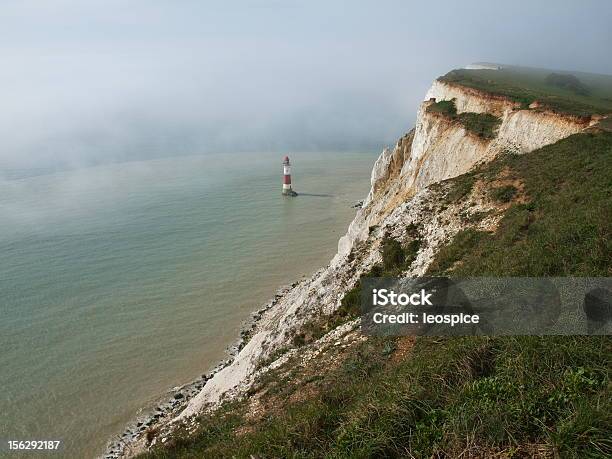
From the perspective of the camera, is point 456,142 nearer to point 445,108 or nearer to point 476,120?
point 476,120

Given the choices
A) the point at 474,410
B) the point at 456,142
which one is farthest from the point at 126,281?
the point at 474,410

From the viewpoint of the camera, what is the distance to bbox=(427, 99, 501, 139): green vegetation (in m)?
30.1

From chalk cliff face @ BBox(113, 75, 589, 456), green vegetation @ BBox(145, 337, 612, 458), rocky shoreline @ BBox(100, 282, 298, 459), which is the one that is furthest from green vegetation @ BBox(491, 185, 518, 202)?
rocky shoreline @ BBox(100, 282, 298, 459)

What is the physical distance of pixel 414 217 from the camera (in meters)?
22.6

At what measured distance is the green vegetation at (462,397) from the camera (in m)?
5.68

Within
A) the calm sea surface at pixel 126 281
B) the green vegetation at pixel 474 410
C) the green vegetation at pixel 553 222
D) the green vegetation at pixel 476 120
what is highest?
the green vegetation at pixel 476 120

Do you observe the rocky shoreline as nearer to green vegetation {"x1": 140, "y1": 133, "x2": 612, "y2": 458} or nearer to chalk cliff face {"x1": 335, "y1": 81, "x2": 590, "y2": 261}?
green vegetation {"x1": 140, "y1": 133, "x2": 612, "y2": 458}

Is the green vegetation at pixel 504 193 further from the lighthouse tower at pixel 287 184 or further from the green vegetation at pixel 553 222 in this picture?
the lighthouse tower at pixel 287 184

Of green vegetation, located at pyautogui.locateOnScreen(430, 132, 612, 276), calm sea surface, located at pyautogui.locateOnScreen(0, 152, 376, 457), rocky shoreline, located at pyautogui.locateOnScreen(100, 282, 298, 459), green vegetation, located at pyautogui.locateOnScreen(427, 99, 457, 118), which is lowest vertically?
rocky shoreline, located at pyautogui.locateOnScreen(100, 282, 298, 459)

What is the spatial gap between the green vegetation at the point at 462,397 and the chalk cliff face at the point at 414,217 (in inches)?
165

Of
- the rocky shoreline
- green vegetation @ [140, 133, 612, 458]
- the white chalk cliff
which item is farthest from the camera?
the white chalk cliff

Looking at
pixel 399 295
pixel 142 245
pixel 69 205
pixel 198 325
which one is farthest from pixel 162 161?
pixel 399 295

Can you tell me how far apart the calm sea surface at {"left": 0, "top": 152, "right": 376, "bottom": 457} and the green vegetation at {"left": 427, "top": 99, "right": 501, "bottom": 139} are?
1783 cm

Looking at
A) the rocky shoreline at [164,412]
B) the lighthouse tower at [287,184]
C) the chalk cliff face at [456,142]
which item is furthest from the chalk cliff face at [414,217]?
the lighthouse tower at [287,184]
